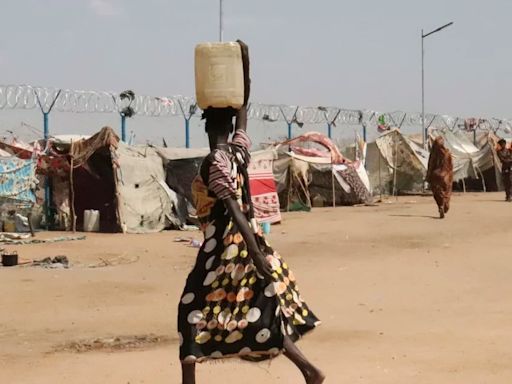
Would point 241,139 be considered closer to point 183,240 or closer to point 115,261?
point 115,261

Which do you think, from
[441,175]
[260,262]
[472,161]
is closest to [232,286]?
[260,262]

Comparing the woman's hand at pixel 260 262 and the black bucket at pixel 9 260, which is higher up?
the woman's hand at pixel 260 262

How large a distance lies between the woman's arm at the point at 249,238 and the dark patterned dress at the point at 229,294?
0.05m

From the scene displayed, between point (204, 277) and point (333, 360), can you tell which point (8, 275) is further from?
point (204, 277)

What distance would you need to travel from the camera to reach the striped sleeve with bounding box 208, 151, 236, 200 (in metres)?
3.62

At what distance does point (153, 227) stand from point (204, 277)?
11.6m

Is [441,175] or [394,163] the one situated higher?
[394,163]

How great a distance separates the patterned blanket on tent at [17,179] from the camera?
46.3ft

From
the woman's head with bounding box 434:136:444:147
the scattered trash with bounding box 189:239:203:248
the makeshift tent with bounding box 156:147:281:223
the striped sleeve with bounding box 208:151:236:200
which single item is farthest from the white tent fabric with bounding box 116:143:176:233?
the striped sleeve with bounding box 208:151:236:200

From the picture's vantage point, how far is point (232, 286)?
368cm

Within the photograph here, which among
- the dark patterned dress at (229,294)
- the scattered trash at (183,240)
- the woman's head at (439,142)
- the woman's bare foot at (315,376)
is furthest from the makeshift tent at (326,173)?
the woman's bare foot at (315,376)

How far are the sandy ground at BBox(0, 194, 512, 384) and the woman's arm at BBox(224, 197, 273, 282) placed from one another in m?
1.14

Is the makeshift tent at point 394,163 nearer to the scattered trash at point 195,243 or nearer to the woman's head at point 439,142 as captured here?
the woman's head at point 439,142

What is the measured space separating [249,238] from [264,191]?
13390 mm
